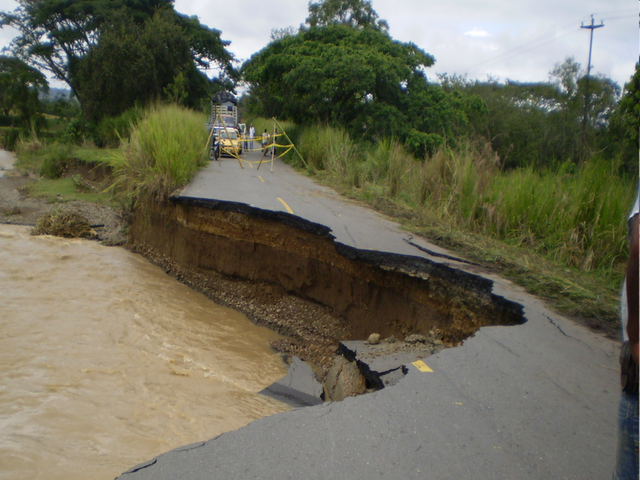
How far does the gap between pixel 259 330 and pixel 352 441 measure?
4.73 meters

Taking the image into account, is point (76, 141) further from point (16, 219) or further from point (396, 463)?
point (396, 463)

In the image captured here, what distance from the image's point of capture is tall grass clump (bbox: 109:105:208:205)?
9992 mm

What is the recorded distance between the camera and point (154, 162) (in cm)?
1027

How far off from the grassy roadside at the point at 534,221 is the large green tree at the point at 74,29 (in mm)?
22254

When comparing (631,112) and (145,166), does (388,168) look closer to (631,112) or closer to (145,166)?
(145,166)

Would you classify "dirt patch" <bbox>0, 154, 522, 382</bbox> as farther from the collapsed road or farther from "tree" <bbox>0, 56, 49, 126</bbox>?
"tree" <bbox>0, 56, 49, 126</bbox>

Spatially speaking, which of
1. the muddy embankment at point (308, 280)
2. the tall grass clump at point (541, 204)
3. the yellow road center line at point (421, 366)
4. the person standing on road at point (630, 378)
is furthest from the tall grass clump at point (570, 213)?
the person standing on road at point (630, 378)

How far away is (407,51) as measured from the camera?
19141 millimetres

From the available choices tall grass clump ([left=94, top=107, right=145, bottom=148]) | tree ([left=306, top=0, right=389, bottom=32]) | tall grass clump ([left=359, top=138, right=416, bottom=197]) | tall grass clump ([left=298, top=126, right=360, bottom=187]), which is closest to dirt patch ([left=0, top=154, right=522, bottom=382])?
tall grass clump ([left=359, top=138, right=416, bottom=197])

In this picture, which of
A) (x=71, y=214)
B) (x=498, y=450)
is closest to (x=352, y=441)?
(x=498, y=450)

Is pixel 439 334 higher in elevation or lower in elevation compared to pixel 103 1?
lower

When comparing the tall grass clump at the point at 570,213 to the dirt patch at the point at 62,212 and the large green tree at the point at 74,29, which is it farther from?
the large green tree at the point at 74,29

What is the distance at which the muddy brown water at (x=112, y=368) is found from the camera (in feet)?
13.0

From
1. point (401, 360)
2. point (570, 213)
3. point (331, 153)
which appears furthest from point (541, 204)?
point (331, 153)
